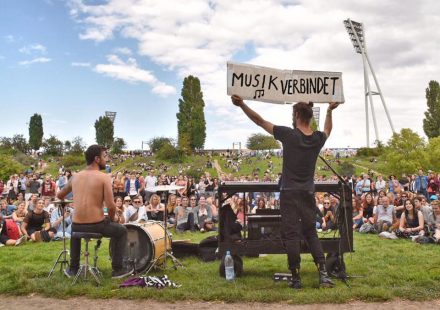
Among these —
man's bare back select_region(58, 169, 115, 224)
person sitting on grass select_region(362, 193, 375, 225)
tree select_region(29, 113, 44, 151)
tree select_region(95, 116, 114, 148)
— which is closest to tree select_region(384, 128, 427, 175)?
person sitting on grass select_region(362, 193, 375, 225)

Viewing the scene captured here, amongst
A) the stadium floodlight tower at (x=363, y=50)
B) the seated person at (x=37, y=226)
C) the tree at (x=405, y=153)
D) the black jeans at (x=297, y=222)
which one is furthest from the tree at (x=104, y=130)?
the black jeans at (x=297, y=222)

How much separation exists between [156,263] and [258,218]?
1895mm

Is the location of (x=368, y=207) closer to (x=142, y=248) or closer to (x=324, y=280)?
(x=324, y=280)

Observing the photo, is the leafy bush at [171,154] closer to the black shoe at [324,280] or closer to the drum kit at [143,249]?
the drum kit at [143,249]

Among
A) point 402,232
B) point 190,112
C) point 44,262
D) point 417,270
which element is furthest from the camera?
point 190,112

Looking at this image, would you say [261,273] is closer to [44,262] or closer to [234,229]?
[234,229]

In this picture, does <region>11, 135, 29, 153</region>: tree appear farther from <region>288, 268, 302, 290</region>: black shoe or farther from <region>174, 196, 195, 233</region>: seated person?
<region>288, 268, 302, 290</region>: black shoe

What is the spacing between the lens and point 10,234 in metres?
12.3

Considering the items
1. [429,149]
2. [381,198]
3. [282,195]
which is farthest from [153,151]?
[282,195]

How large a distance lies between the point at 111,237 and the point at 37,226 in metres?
6.88

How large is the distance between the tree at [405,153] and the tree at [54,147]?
65.3 m

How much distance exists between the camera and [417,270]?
739 cm

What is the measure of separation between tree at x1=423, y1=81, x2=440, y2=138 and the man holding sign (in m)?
77.5

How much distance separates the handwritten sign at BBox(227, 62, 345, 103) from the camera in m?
6.19
